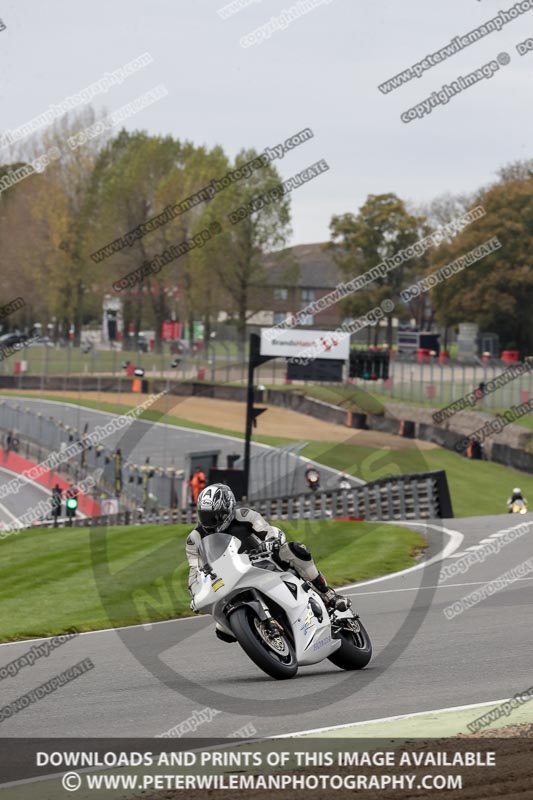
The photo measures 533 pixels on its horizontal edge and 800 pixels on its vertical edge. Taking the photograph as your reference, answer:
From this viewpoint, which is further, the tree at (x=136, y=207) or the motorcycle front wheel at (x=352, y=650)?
the tree at (x=136, y=207)

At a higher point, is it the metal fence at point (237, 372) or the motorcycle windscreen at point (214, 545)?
the motorcycle windscreen at point (214, 545)

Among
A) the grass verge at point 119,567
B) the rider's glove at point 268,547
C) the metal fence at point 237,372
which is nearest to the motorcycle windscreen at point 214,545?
the rider's glove at point 268,547

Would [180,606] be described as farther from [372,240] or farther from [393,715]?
[372,240]

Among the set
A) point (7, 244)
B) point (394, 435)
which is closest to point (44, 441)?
point (394, 435)

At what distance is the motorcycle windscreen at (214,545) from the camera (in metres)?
9.27

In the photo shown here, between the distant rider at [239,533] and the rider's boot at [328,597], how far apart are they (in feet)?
0.21

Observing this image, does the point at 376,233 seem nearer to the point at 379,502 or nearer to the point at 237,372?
the point at 237,372

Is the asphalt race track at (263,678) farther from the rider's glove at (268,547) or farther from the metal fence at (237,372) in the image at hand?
the metal fence at (237,372)

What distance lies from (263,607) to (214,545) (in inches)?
23.6

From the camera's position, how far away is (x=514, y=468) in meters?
49.8

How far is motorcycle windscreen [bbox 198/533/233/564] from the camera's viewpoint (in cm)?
927

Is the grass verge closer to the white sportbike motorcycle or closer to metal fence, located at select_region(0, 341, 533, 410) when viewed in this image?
the white sportbike motorcycle

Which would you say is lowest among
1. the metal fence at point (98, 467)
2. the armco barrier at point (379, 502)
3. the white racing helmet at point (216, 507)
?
the metal fence at point (98, 467)

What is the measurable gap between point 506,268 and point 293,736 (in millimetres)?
78551
